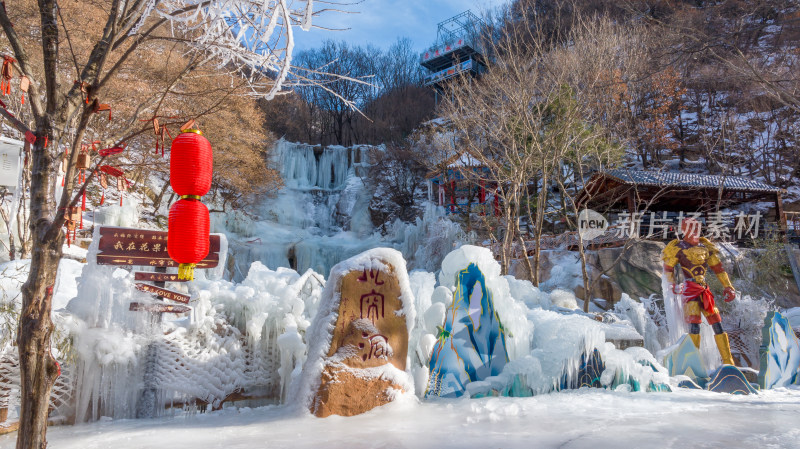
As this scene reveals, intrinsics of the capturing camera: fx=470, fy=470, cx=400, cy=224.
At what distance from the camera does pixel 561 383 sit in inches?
211

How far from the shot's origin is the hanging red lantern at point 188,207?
9.75ft

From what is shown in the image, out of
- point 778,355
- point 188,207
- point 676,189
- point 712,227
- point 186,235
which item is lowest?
point 778,355

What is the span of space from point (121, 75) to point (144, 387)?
35.3ft

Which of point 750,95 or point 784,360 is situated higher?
point 750,95

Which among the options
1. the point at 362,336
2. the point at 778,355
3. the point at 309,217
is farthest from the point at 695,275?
the point at 309,217

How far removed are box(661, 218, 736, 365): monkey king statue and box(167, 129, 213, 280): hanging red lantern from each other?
6.54 metres


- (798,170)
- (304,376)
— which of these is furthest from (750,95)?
(304,376)

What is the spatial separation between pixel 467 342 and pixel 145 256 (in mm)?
3613

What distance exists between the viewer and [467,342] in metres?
5.23

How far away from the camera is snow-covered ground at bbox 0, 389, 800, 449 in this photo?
3490 millimetres

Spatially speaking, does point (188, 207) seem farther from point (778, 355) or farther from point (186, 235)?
point (778, 355)

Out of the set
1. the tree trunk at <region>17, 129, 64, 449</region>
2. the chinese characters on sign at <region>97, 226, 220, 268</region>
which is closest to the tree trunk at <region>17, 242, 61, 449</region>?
the tree trunk at <region>17, 129, 64, 449</region>

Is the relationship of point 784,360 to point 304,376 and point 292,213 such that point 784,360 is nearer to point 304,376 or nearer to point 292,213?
point 304,376

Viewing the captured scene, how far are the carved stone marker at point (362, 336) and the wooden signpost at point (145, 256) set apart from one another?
166 cm
